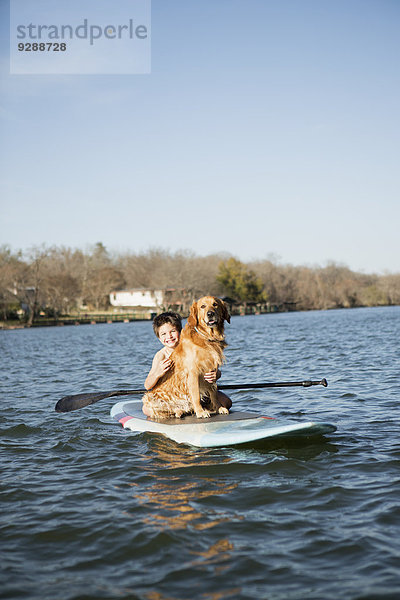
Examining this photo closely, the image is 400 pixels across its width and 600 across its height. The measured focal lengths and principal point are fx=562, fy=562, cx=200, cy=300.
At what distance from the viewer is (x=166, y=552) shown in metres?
4.55

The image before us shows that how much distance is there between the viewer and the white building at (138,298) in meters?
99.2

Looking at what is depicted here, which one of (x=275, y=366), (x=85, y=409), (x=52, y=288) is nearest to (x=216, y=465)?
(x=85, y=409)

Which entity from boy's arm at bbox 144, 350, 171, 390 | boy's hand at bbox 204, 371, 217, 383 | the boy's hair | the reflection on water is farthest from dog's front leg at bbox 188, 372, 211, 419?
the reflection on water

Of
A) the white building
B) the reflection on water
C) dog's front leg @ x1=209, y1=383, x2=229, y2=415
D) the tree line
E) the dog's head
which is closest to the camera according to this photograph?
the reflection on water

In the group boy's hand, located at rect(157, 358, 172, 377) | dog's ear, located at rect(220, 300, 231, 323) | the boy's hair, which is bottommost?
boy's hand, located at rect(157, 358, 172, 377)

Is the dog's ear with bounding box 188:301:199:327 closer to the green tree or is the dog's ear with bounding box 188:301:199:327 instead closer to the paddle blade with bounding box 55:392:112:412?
the paddle blade with bounding box 55:392:112:412

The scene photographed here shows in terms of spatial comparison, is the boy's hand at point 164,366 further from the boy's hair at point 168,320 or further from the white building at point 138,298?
the white building at point 138,298

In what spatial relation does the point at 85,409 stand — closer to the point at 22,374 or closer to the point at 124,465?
the point at 124,465

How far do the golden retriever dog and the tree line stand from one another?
227 feet

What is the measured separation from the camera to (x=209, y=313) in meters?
7.33

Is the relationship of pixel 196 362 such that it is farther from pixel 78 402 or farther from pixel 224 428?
pixel 78 402

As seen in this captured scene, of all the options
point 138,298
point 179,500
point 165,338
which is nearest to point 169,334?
point 165,338

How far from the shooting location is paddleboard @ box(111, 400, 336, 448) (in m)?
6.92

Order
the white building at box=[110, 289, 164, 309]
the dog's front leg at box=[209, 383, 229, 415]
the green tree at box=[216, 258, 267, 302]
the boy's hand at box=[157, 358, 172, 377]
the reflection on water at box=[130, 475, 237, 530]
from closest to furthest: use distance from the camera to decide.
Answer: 1. the reflection on water at box=[130, 475, 237, 530]
2. the boy's hand at box=[157, 358, 172, 377]
3. the dog's front leg at box=[209, 383, 229, 415]
4. the white building at box=[110, 289, 164, 309]
5. the green tree at box=[216, 258, 267, 302]
